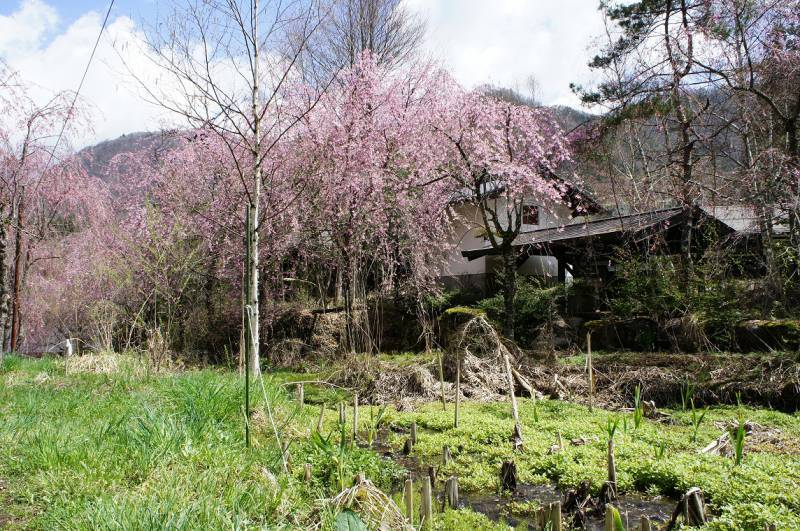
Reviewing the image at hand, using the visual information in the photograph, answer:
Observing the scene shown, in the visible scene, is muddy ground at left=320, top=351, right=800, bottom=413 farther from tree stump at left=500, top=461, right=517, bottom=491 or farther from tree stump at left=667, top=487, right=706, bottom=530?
tree stump at left=667, top=487, right=706, bottom=530

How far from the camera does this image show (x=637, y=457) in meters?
4.19

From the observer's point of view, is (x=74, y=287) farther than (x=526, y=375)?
Yes

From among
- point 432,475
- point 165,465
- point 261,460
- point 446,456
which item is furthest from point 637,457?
point 165,465

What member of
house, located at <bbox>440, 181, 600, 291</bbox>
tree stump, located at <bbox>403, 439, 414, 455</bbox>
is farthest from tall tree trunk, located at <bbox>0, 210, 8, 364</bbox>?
house, located at <bbox>440, 181, 600, 291</bbox>

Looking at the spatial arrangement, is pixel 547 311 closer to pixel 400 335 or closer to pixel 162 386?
pixel 400 335

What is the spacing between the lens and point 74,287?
43.1 ft

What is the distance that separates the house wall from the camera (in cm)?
1599

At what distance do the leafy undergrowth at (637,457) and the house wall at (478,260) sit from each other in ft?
31.0

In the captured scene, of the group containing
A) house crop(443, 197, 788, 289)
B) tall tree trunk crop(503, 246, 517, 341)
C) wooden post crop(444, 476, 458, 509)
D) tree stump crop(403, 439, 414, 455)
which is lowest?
tree stump crop(403, 439, 414, 455)

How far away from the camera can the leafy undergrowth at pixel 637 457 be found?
3303mm

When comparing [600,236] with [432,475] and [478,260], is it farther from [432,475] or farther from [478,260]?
[432,475]

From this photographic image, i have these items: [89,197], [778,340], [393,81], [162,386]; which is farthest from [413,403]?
[89,197]

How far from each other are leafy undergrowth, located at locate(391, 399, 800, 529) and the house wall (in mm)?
9440

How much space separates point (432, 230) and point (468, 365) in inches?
239
